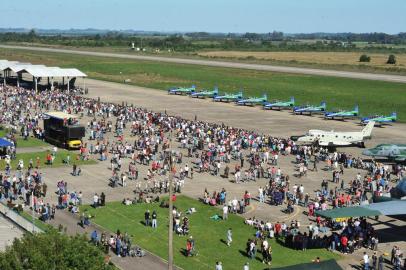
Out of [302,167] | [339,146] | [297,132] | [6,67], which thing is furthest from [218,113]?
[6,67]

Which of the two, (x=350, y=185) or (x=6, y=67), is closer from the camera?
(x=350, y=185)

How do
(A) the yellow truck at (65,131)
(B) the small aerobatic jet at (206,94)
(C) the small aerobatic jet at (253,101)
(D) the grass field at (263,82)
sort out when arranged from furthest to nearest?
(B) the small aerobatic jet at (206,94) < (D) the grass field at (263,82) < (C) the small aerobatic jet at (253,101) < (A) the yellow truck at (65,131)

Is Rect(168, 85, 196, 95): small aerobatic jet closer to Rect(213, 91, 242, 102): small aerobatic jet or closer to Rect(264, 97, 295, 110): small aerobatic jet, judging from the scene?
Rect(213, 91, 242, 102): small aerobatic jet

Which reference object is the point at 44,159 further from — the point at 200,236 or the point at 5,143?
the point at 200,236

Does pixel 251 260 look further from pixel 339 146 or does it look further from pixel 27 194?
pixel 339 146

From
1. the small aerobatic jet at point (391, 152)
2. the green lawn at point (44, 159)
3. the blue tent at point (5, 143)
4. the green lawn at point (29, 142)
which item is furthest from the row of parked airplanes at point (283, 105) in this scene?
the blue tent at point (5, 143)

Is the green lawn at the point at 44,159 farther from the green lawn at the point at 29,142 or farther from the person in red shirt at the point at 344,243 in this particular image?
the person in red shirt at the point at 344,243

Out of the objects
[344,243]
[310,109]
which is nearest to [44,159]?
[344,243]
